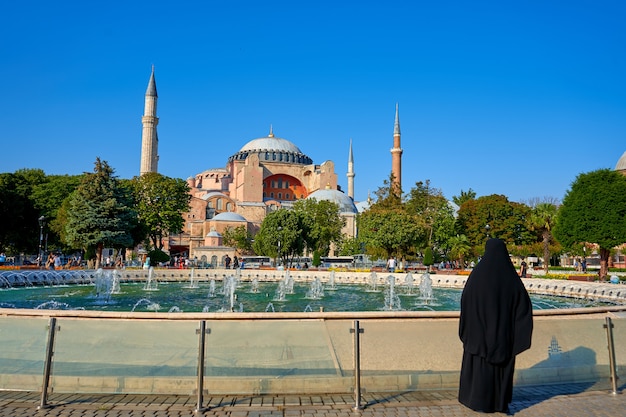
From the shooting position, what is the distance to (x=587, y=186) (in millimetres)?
26297

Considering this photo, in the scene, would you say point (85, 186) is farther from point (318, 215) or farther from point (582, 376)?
point (582, 376)

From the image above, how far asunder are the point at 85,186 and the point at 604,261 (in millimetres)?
25751

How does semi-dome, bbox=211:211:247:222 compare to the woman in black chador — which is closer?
the woman in black chador

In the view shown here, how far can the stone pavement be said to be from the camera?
3.98m

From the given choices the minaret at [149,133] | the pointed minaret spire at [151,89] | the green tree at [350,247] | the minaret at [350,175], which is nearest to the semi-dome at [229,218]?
the minaret at [149,133]

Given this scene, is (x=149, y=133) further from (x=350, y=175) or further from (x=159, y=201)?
(x=350, y=175)

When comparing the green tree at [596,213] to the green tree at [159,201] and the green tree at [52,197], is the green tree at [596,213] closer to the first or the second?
the green tree at [159,201]

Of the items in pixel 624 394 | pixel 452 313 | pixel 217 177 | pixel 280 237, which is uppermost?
pixel 217 177

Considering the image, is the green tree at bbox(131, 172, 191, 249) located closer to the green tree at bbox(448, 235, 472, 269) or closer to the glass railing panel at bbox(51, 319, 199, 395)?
the green tree at bbox(448, 235, 472, 269)

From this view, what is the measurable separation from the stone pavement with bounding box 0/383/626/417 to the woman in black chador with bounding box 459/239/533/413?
0.58 ft

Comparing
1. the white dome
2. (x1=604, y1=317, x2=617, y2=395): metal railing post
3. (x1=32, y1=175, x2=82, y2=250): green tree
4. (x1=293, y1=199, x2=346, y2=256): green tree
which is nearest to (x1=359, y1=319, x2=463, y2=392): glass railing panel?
(x1=604, y1=317, x2=617, y2=395): metal railing post

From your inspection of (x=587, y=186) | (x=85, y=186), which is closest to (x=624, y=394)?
(x=587, y=186)

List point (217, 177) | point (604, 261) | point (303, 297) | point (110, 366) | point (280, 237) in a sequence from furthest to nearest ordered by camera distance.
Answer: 1. point (217, 177)
2. point (280, 237)
3. point (604, 261)
4. point (303, 297)
5. point (110, 366)

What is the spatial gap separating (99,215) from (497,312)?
27.2m
